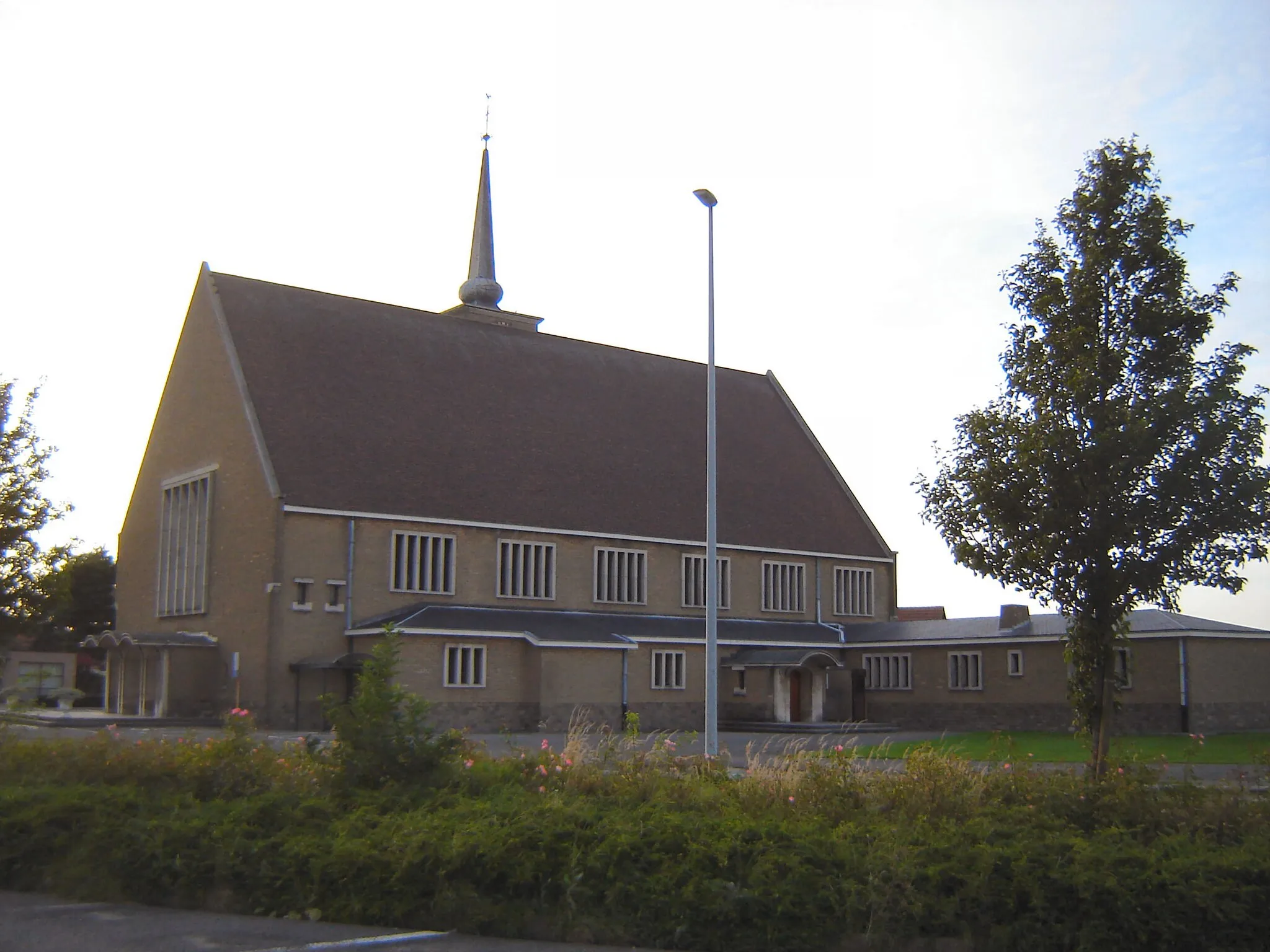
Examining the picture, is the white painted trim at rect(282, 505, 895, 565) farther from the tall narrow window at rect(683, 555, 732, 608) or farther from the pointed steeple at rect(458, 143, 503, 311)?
the pointed steeple at rect(458, 143, 503, 311)

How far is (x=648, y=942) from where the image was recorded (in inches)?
371

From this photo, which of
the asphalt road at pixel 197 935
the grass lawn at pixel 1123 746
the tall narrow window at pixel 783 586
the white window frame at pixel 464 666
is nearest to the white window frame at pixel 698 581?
the tall narrow window at pixel 783 586

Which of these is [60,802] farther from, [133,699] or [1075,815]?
[133,699]

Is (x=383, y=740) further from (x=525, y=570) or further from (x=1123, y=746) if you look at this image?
(x=525, y=570)

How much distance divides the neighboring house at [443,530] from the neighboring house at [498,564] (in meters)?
0.10

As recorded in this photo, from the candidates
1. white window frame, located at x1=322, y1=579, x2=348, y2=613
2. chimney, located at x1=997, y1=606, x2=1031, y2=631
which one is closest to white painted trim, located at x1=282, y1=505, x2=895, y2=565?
white window frame, located at x1=322, y1=579, x2=348, y2=613

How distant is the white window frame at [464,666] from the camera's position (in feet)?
131

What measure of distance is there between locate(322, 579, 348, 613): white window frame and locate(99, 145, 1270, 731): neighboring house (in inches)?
2.8

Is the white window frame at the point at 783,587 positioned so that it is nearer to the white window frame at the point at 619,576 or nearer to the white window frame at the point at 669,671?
the white window frame at the point at 619,576

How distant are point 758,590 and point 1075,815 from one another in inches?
1664

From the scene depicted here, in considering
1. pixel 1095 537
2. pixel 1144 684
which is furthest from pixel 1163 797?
pixel 1144 684

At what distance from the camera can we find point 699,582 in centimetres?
5050

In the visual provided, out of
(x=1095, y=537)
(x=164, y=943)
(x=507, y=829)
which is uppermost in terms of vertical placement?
(x=1095, y=537)

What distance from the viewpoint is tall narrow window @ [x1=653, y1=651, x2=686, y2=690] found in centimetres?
4578
